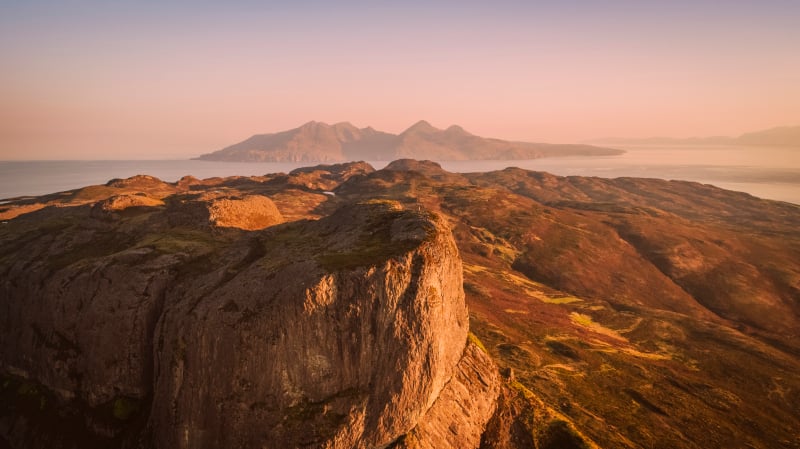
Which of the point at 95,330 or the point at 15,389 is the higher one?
the point at 95,330

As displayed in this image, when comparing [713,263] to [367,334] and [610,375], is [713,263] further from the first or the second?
[367,334]

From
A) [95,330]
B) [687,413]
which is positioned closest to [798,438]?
[687,413]

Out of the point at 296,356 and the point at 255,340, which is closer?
the point at 255,340

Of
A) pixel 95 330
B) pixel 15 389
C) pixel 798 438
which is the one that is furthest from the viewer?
pixel 798 438

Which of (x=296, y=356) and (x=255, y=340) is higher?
(x=255, y=340)

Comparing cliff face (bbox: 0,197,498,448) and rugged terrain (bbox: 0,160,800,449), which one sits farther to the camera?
rugged terrain (bbox: 0,160,800,449)

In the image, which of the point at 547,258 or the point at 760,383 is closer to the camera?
the point at 760,383

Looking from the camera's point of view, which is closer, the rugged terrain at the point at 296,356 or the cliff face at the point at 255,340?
the cliff face at the point at 255,340

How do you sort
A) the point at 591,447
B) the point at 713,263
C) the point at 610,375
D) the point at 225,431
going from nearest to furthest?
the point at 225,431
the point at 591,447
the point at 610,375
the point at 713,263
